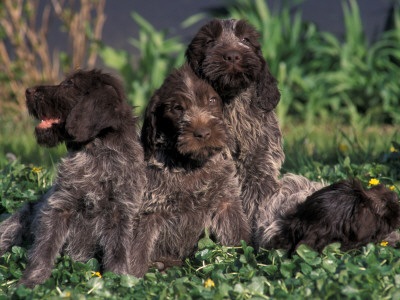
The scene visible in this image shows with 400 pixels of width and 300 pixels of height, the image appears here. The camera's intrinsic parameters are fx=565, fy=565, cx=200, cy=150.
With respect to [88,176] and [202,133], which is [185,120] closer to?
[202,133]

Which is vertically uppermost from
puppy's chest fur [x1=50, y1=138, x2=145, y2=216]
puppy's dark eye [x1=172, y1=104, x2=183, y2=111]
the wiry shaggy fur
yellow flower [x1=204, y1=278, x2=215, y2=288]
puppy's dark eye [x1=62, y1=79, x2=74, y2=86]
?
puppy's dark eye [x1=62, y1=79, x2=74, y2=86]

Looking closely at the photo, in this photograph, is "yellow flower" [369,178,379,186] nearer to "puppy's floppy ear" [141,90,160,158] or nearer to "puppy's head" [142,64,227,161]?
"puppy's head" [142,64,227,161]

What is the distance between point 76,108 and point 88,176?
0.54m

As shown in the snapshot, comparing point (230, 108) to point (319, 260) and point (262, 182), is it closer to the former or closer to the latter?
point (262, 182)

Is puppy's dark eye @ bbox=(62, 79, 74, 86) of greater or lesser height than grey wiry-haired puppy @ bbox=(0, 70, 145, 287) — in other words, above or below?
above

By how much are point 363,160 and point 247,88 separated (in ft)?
7.39

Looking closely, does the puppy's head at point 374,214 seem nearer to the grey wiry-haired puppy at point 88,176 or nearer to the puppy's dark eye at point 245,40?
the puppy's dark eye at point 245,40

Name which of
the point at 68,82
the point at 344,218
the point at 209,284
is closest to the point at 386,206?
the point at 344,218

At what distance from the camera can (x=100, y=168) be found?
449 centimetres

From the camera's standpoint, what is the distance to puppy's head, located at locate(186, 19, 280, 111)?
15.3ft

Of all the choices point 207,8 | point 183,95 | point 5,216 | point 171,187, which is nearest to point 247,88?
point 183,95

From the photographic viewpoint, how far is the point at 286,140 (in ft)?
23.6

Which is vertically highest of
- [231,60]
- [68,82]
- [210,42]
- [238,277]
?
[210,42]

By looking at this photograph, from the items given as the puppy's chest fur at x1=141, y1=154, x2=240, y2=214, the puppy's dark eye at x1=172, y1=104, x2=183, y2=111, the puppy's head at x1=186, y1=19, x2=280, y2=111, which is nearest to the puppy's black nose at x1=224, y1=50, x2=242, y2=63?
the puppy's head at x1=186, y1=19, x2=280, y2=111
